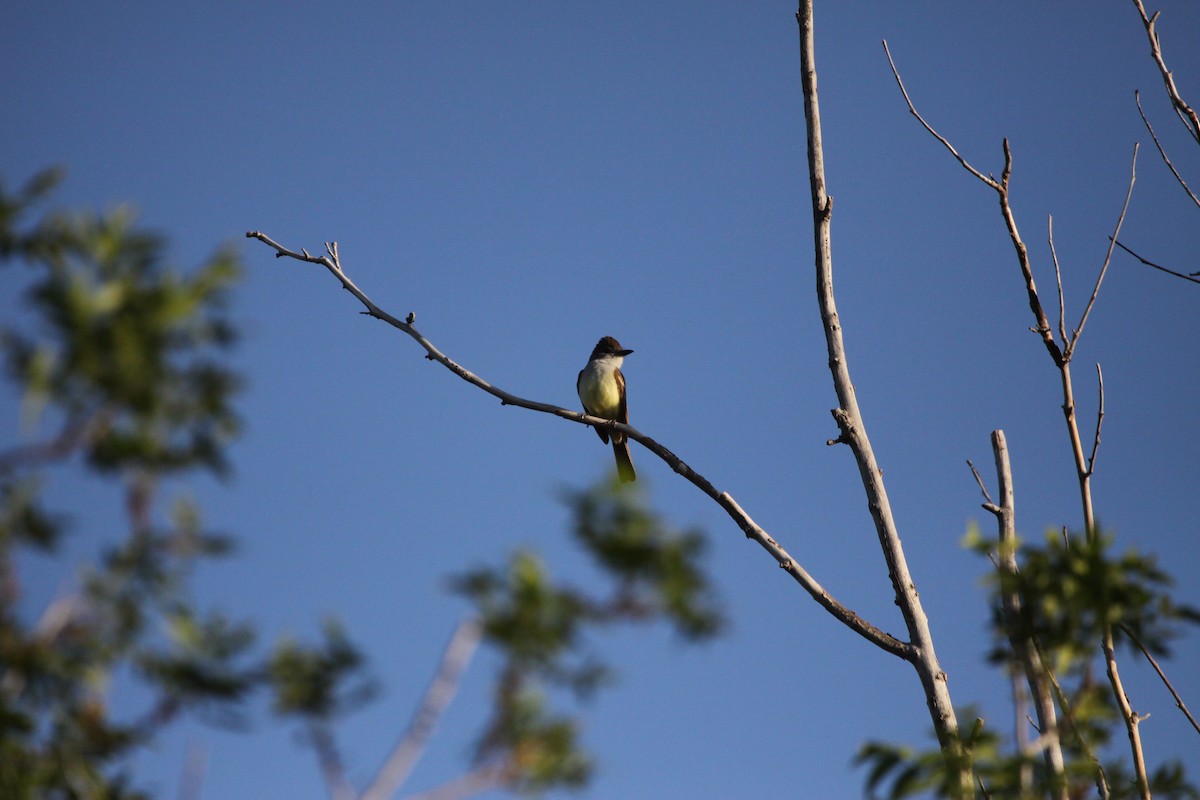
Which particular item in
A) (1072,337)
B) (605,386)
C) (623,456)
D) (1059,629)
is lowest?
(1059,629)

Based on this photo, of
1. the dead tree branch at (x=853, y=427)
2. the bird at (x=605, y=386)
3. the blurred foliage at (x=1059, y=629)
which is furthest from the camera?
the bird at (x=605, y=386)

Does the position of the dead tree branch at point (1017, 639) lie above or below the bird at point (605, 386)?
below

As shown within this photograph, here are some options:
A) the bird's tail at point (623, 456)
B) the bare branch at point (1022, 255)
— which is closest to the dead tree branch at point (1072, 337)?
the bare branch at point (1022, 255)

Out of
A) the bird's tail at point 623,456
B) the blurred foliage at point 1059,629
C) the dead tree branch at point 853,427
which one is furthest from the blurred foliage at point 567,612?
the bird's tail at point 623,456

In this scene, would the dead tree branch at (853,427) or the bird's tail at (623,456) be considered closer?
the dead tree branch at (853,427)

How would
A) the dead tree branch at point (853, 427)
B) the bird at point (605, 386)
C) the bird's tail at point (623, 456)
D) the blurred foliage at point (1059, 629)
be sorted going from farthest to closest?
the bird at point (605, 386) < the bird's tail at point (623, 456) < the dead tree branch at point (853, 427) < the blurred foliage at point (1059, 629)

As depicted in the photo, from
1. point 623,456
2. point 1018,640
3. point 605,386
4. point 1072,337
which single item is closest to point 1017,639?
point 1018,640

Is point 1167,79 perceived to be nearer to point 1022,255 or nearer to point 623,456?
point 1022,255

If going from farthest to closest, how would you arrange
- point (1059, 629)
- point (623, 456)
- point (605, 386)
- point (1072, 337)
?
1. point (605, 386)
2. point (623, 456)
3. point (1072, 337)
4. point (1059, 629)

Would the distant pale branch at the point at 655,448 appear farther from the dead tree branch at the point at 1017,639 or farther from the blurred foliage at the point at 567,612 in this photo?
the blurred foliage at the point at 567,612

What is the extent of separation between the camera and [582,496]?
3283 mm

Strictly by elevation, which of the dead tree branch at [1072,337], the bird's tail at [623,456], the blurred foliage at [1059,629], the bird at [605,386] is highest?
the bird at [605,386]

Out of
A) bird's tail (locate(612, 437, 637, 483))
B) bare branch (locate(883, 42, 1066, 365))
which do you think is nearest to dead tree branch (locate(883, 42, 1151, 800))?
bare branch (locate(883, 42, 1066, 365))

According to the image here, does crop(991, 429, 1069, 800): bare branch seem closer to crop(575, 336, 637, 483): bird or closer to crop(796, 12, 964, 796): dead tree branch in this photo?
crop(796, 12, 964, 796): dead tree branch
